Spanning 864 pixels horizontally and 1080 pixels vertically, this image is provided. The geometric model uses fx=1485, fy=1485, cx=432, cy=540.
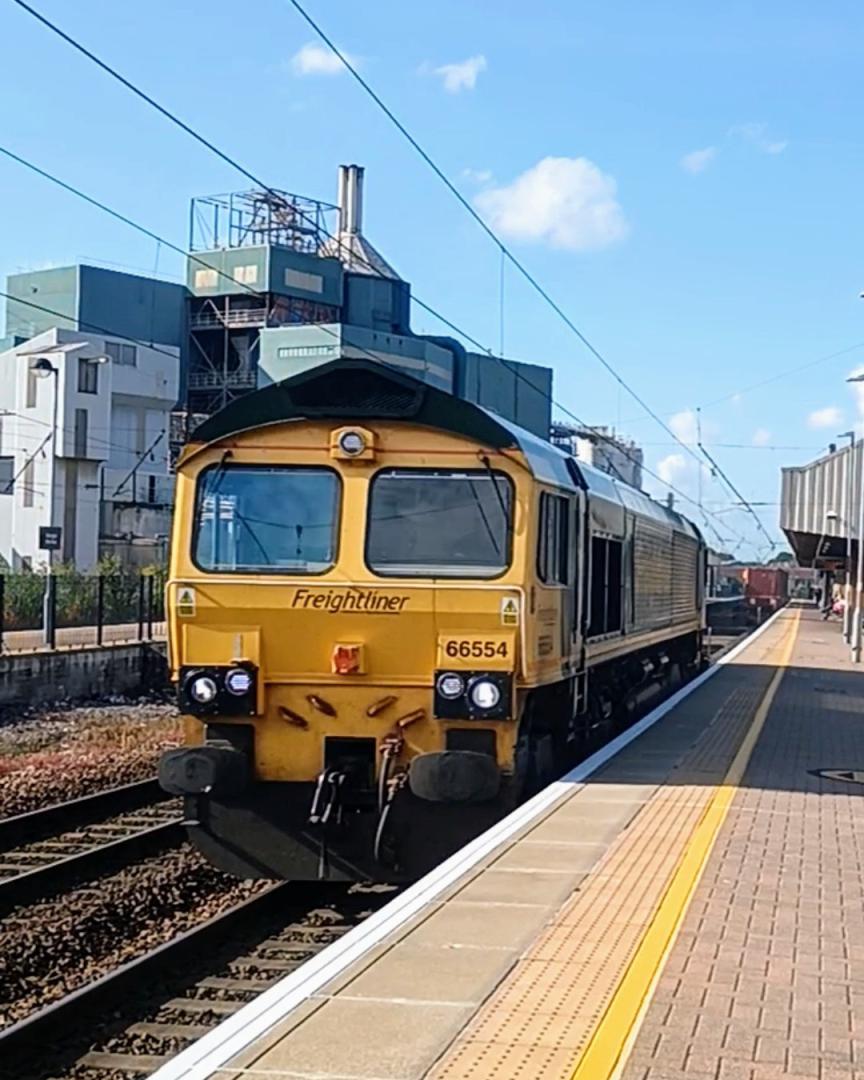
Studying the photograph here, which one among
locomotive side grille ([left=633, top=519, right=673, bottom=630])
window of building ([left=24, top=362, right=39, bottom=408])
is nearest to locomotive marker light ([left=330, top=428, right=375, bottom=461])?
locomotive side grille ([left=633, top=519, right=673, bottom=630])

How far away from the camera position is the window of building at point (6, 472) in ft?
201

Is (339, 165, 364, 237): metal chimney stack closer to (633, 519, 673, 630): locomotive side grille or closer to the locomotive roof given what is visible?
(633, 519, 673, 630): locomotive side grille

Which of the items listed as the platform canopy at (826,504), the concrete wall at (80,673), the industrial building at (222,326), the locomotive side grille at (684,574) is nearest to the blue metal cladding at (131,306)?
the industrial building at (222,326)

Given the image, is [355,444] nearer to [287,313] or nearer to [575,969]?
[575,969]

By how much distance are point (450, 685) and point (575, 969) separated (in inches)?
148

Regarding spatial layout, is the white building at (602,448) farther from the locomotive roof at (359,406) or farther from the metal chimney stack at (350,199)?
the locomotive roof at (359,406)

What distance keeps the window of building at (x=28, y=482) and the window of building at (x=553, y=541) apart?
4863cm

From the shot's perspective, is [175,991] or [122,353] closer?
[175,991]

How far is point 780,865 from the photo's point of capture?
8969 mm

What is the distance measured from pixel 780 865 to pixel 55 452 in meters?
50.8

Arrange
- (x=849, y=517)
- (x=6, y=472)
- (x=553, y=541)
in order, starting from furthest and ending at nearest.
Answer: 1. (x=6, y=472)
2. (x=849, y=517)
3. (x=553, y=541)

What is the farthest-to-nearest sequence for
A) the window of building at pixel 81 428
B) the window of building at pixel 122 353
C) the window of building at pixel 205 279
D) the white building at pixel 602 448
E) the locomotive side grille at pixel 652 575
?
the window of building at pixel 205 279 → the window of building at pixel 122 353 → the window of building at pixel 81 428 → the white building at pixel 602 448 → the locomotive side grille at pixel 652 575

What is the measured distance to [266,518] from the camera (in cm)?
1051

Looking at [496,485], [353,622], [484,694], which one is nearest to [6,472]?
[353,622]
